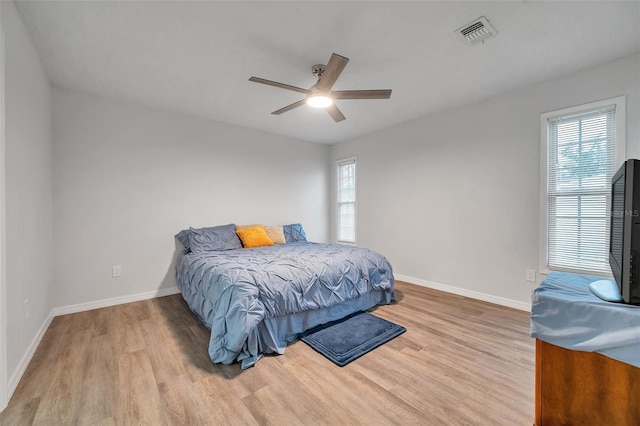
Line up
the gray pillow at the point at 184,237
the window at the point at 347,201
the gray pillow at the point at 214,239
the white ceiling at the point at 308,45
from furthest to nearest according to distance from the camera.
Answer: the window at the point at 347,201, the gray pillow at the point at 184,237, the gray pillow at the point at 214,239, the white ceiling at the point at 308,45

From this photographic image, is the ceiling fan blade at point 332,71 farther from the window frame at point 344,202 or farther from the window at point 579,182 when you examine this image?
the window frame at point 344,202

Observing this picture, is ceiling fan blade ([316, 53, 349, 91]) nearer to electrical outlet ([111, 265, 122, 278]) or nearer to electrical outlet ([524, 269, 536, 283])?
electrical outlet ([524, 269, 536, 283])

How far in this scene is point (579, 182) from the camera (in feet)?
8.66

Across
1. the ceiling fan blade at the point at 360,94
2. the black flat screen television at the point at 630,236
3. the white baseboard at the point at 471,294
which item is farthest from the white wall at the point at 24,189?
the white baseboard at the point at 471,294

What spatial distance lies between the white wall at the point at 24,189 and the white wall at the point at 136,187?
0.30 m

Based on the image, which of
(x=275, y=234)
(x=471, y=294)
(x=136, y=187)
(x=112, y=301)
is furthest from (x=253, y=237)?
(x=471, y=294)

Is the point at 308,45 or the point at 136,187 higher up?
the point at 308,45

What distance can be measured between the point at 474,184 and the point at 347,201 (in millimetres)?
2340

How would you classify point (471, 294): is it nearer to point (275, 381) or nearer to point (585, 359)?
point (585, 359)

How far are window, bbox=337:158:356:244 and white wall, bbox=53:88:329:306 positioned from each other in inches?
58.3

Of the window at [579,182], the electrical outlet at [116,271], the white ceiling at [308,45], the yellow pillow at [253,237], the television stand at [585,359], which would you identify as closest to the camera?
the television stand at [585,359]

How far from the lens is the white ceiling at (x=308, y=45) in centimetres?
182

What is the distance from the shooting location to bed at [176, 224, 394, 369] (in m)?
1.98

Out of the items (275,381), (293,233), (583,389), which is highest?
(293,233)
